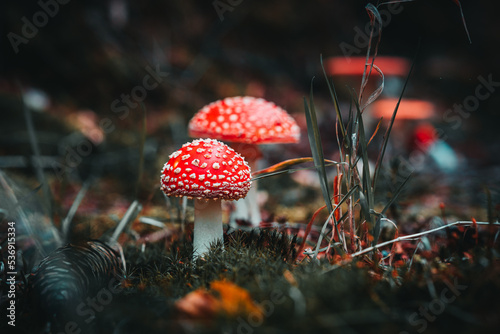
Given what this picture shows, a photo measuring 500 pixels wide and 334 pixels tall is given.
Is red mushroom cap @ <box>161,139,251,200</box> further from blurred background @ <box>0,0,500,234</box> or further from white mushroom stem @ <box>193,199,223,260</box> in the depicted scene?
blurred background @ <box>0,0,500,234</box>

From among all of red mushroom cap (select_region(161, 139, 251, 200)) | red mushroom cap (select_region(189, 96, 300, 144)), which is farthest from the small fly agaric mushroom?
red mushroom cap (select_region(189, 96, 300, 144))

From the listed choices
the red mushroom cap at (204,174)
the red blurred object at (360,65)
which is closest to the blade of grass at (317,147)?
the red mushroom cap at (204,174)

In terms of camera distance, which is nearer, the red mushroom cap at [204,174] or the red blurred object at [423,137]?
the red mushroom cap at [204,174]

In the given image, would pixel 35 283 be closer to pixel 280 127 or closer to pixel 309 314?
pixel 309 314

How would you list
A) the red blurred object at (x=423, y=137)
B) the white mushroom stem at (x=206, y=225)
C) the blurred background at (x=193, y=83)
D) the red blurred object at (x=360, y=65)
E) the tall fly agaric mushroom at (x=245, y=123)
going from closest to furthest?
the white mushroom stem at (x=206, y=225), the tall fly agaric mushroom at (x=245, y=123), the blurred background at (x=193, y=83), the red blurred object at (x=423, y=137), the red blurred object at (x=360, y=65)

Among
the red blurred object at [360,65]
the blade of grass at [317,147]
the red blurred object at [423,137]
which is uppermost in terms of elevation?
the red blurred object at [360,65]

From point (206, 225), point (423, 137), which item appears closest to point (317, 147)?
point (206, 225)

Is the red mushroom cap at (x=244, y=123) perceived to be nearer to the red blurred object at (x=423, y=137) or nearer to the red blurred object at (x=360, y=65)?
the red blurred object at (x=423, y=137)

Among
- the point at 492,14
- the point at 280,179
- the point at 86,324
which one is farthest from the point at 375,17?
the point at 492,14
